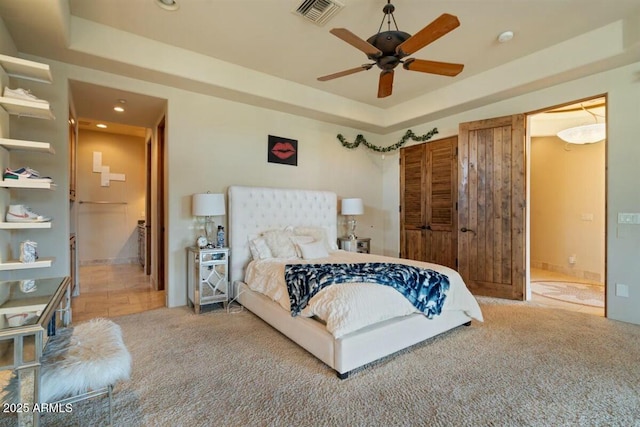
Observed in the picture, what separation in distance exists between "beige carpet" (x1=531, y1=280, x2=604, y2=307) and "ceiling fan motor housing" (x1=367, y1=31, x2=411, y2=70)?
414 centimetres

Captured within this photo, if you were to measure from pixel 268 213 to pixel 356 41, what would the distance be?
103 inches

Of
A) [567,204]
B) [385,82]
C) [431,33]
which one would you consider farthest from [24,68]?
[567,204]

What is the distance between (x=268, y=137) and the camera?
4551mm

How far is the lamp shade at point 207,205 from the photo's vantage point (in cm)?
357

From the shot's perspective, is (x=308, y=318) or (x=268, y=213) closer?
(x=308, y=318)

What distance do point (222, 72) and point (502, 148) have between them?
3.92m

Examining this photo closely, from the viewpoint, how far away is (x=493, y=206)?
4.26 m

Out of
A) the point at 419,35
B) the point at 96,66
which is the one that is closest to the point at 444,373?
the point at 419,35

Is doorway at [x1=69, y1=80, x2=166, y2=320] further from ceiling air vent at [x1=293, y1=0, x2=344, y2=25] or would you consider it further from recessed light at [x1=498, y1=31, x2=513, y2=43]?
recessed light at [x1=498, y1=31, x2=513, y2=43]

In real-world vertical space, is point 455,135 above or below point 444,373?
above

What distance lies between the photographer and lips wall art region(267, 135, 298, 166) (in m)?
4.57

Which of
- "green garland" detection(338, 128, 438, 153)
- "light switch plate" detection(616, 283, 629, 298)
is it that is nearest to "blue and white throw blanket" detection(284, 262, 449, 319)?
"light switch plate" detection(616, 283, 629, 298)

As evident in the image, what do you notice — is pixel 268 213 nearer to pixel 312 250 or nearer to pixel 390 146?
→ pixel 312 250

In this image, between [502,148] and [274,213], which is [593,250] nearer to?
[502,148]
